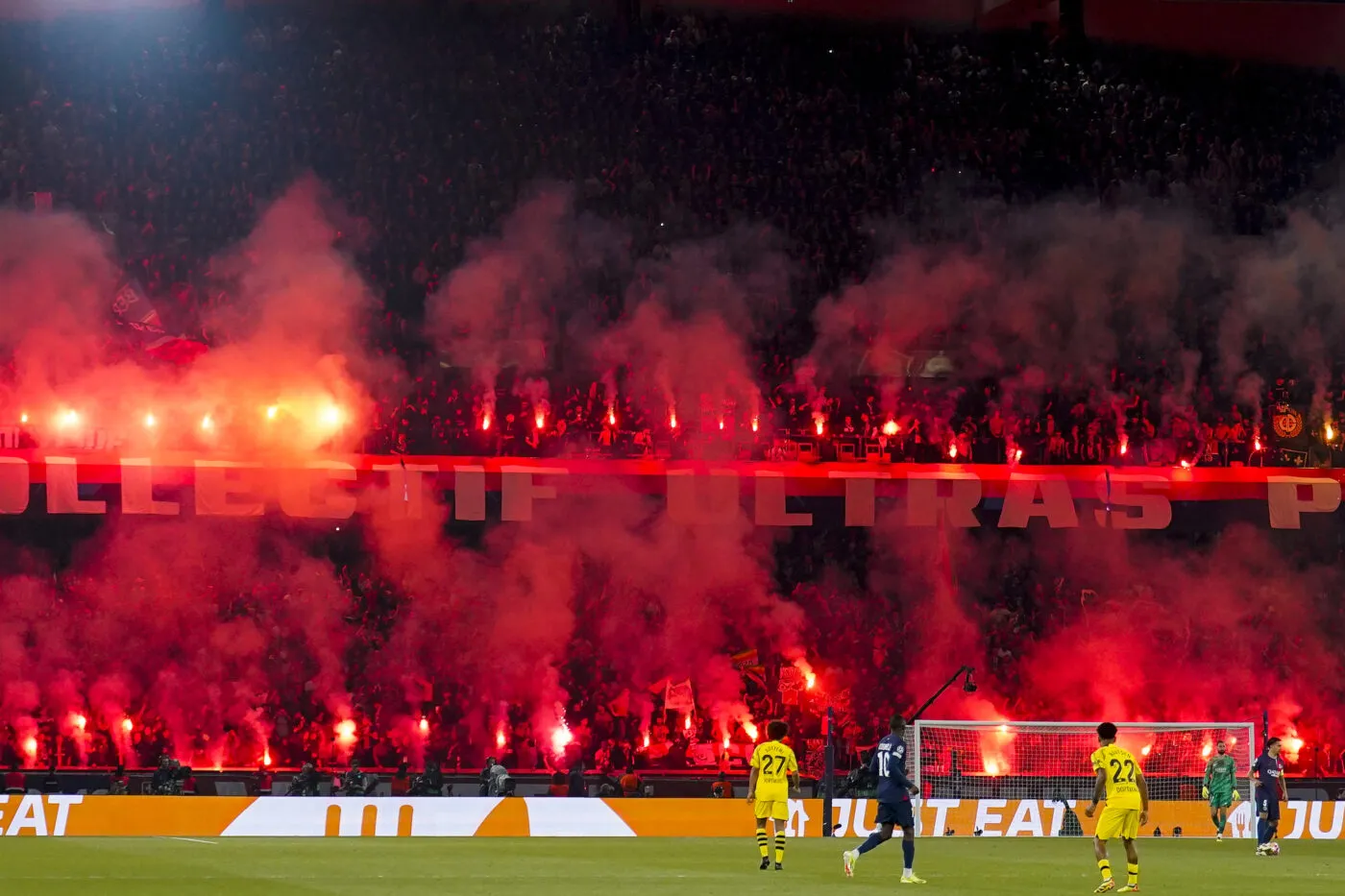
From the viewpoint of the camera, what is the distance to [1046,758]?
23172 millimetres

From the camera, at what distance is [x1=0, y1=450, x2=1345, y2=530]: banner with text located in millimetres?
23562

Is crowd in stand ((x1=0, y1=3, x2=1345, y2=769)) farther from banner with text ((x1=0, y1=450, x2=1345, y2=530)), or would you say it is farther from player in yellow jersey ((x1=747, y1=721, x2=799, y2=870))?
player in yellow jersey ((x1=747, y1=721, x2=799, y2=870))

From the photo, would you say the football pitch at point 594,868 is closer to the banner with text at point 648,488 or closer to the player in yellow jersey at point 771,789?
the player in yellow jersey at point 771,789

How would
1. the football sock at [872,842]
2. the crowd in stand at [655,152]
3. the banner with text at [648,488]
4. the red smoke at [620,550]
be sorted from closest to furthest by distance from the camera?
the football sock at [872,842] < the banner with text at [648,488] < the red smoke at [620,550] < the crowd in stand at [655,152]

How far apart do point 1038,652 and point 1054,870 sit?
508 inches

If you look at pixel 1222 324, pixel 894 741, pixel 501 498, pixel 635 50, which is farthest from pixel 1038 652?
pixel 894 741

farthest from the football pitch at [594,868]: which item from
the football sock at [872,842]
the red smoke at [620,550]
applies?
the red smoke at [620,550]

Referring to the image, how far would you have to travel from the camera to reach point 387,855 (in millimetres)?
14922

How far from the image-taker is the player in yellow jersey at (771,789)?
1370 centimetres

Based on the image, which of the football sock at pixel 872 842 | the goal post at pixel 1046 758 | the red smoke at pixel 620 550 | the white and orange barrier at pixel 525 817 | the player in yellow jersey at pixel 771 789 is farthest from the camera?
the red smoke at pixel 620 550

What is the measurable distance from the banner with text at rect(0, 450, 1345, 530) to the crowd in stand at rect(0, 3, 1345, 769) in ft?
1.50

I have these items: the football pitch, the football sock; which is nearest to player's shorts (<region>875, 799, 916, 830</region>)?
the football sock

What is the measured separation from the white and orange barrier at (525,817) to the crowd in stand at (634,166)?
5368 millimetres

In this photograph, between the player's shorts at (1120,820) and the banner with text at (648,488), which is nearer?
the player's shorts at (1120,820)
